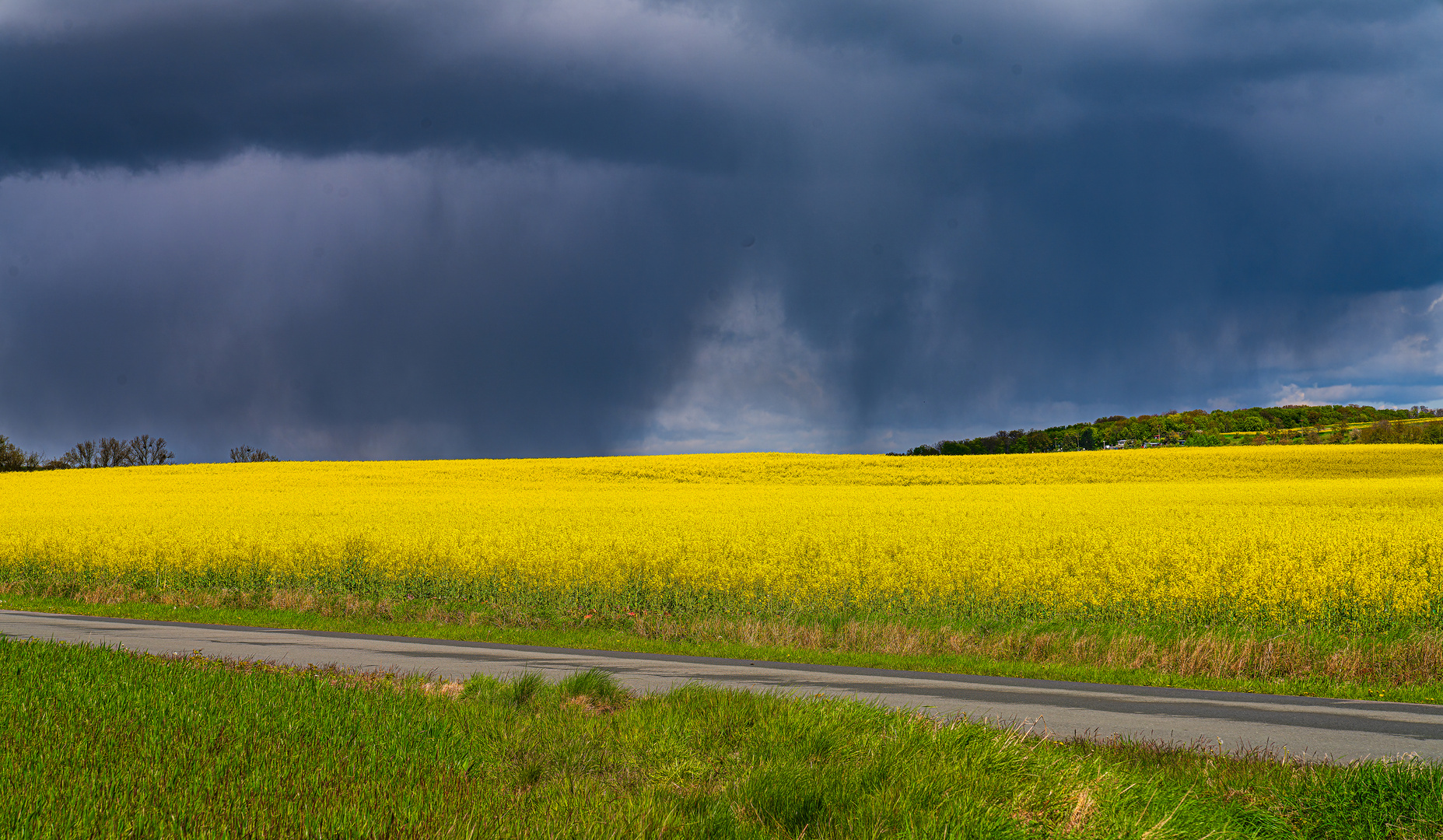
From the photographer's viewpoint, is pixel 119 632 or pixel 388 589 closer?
pixel 119 632

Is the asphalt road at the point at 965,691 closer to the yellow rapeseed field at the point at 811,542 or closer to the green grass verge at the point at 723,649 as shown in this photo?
the green grass verge at the point at 723,649

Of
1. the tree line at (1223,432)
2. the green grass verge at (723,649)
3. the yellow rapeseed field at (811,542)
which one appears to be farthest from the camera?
the tree line at (1223,432)

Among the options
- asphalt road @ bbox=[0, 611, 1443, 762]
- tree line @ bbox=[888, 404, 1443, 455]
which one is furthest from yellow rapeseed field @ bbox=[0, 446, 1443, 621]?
tree line @ bbox=[888, 404, 1443, 455]

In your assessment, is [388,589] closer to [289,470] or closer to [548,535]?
[548,535]

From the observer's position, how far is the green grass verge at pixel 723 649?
478 inches

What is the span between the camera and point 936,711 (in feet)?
30.1

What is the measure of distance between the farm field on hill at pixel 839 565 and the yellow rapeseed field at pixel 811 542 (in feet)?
0.32

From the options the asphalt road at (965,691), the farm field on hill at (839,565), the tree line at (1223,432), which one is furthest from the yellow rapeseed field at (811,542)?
the tree line at (1223,432)

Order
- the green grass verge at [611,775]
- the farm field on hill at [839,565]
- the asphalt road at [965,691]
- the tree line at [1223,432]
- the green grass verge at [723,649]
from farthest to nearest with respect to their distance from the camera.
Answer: the tree line at [1223,432] → the farm field on hill at [839,565] → the green grass verge at [723,649] → the asphalt road at [965,691] → the green grass verge at [611,775]

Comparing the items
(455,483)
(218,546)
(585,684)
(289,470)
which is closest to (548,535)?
(218,546)

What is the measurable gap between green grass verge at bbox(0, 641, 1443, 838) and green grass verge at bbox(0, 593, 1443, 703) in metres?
5.71

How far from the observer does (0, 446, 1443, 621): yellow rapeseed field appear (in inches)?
746

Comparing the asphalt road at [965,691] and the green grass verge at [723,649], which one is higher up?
the asphalt road at [965,691]

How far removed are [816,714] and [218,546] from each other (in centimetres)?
2433
